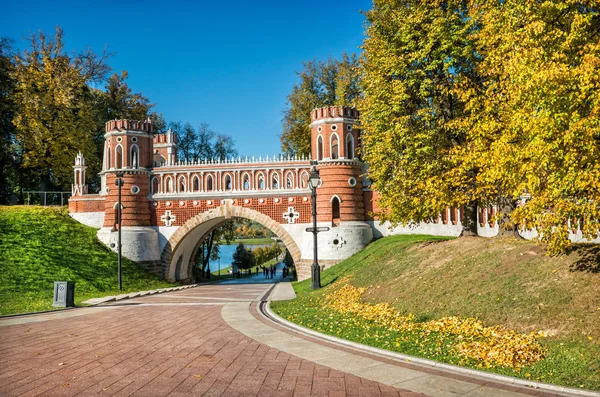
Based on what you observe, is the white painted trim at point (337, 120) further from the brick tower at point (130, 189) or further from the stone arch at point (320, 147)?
the brick tower at point (130, 189)

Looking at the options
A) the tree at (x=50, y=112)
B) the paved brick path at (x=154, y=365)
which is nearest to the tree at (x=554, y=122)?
the paved brick path at (x=154, y=365)

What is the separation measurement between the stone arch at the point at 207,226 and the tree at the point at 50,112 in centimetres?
1206

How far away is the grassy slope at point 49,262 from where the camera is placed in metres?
18.4

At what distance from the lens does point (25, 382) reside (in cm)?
705

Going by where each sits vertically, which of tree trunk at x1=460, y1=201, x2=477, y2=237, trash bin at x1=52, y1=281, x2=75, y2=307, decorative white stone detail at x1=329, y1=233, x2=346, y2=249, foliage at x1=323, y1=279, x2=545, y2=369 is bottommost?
foliage at x1=323, y1=279, x2=545, y2=369

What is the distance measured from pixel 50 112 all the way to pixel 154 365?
32.7m

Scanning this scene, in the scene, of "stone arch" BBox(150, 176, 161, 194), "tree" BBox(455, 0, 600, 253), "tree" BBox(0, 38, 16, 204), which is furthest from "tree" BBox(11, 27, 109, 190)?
"tree" BBox(455, 0, 600, 253)

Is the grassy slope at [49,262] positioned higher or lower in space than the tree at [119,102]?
lower

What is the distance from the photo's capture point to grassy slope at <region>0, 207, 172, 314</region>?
18.4 metres

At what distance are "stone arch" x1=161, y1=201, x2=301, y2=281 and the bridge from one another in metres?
0.06

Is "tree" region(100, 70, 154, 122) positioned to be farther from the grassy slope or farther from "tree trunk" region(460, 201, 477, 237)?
"tree trunk" region(460, 201, 477, 237)

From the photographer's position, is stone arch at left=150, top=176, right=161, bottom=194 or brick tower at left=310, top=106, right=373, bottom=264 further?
stone arch at left=150, top=176, right=161, bottom=194

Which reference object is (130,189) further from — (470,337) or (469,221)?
(470,337)

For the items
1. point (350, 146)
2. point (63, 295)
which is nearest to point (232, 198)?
point (350, 146)
